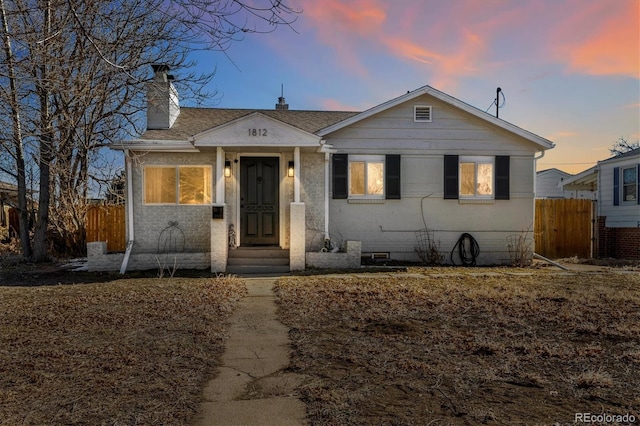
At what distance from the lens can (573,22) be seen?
1017 cm

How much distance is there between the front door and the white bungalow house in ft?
0.09

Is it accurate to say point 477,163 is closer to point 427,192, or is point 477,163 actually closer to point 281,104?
point 427,192

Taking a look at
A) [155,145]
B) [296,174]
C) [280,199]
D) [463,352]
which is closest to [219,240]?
[280,199]

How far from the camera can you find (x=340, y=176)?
11469 mm

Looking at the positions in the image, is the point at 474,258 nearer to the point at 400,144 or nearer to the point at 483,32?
the point at 400,144

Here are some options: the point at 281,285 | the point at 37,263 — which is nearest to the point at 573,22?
the point at 281,285

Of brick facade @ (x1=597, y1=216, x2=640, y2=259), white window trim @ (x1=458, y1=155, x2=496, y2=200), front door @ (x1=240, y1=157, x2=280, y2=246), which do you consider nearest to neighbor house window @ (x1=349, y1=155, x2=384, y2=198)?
front door @ (x1=240, y1=157, x2=280, y2=246)

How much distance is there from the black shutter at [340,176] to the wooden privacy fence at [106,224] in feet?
23.5

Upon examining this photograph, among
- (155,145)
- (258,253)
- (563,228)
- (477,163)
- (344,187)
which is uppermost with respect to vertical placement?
(155,145)

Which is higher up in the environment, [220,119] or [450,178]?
[220,119]

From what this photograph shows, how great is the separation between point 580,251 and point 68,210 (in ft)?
56.9

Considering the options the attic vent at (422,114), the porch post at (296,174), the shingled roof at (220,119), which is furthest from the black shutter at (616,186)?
the porch post at (296,174)

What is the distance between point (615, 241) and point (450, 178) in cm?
720

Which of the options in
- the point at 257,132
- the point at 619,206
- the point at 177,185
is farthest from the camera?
the point at 619,206
